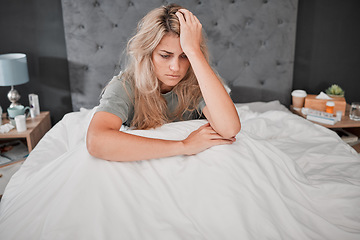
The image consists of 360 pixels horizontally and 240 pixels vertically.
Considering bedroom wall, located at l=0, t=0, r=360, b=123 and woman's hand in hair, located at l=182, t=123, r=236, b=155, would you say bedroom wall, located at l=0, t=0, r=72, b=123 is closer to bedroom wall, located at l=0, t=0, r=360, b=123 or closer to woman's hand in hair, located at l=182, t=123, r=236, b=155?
bedroom wall, located at l=0, t=0, r=360, b=123

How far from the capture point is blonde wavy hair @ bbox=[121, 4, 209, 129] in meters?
1.33

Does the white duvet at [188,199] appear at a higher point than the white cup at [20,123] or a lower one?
higher

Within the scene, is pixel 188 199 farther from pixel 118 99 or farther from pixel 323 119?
pixel 323 119

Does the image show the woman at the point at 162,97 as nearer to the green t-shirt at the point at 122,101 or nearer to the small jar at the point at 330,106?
the green t-shirt at the point at 122,101

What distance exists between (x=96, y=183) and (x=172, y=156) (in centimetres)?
34

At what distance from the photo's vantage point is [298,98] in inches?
102

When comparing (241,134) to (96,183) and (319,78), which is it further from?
(319,78)

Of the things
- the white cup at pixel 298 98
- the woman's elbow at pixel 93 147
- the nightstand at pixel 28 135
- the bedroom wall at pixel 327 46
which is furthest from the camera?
the bedroom wall at pixel 327 46

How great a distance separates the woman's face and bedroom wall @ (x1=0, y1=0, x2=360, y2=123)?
1.51m

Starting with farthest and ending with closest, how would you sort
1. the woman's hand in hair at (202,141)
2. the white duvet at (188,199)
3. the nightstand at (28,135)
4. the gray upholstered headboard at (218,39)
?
the gray upholstered headboard at (218,39), the nightstand at (28,135), the woman's hand in hair at (202,141), the white duvet at (188,199)

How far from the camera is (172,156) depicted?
3.99 feet

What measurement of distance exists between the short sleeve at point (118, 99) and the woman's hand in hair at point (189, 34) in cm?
35

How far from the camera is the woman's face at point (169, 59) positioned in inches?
52.9

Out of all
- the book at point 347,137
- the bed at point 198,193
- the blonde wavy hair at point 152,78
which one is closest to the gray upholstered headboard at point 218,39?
the book at point 347,137
